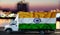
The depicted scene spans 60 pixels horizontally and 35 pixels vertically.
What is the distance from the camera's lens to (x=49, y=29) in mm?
2932

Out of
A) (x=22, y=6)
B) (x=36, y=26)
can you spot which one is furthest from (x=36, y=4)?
(x=36, y=26)

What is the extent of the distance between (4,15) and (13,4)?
279 millimetres

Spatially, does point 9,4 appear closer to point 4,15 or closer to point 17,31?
point 4,15

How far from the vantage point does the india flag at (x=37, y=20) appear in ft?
9.46

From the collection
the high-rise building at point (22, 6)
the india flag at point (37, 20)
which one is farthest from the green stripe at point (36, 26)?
the high-rise building at point (22, 6)

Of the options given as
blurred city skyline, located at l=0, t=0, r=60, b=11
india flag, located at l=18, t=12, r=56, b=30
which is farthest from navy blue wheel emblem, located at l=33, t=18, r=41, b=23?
blurred city skyline, located at l=0, t=0, r=60, b=11

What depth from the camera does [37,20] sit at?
2895 millimetres

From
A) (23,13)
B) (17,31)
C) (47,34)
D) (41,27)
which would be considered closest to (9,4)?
(23,13)

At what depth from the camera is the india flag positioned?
2.88 m

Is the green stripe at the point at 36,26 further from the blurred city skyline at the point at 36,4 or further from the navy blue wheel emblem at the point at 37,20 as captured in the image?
the blurred city skyline at the point at 36,4

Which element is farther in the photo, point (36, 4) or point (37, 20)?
point (36, 4)

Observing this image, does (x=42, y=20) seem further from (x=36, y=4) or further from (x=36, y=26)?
(x=36, y=4)

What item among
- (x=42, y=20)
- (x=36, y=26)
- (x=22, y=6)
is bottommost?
(x=36, y=26)

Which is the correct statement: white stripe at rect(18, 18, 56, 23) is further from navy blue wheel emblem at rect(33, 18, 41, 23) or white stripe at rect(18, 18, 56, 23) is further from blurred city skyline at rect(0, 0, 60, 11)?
blurred city skyline at rect(0, 0, 60, 11)
